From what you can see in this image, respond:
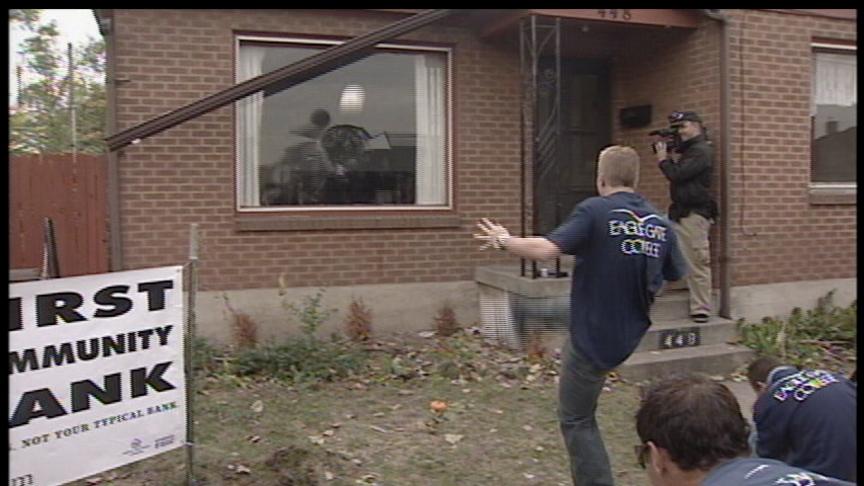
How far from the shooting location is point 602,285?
3857 millimetres

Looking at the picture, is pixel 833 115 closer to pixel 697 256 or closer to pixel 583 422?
pixel 697 256

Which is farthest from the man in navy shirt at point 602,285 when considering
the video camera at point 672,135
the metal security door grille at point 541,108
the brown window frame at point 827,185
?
the brown window frame at point 827,185

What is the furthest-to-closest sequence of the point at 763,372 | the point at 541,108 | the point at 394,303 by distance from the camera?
the point at 541,108
the point at 394,303
the point at 763,372

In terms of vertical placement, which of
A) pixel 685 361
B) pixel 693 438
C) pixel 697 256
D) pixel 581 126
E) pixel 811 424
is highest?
pixel 581 126

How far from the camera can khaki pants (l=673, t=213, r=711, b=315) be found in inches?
282

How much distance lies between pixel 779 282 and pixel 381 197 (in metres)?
3.92

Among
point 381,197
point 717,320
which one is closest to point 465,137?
point 381,197

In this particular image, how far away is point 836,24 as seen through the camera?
827cm

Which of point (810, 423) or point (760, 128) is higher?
point (760, 128)

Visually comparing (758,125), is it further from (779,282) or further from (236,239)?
(236,239)

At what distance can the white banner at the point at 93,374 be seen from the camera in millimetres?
3486

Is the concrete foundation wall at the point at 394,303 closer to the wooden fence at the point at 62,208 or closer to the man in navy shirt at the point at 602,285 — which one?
the wooden fence at the point at 62,208

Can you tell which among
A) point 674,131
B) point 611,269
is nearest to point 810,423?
point 611,269

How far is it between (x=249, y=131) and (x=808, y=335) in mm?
5364
